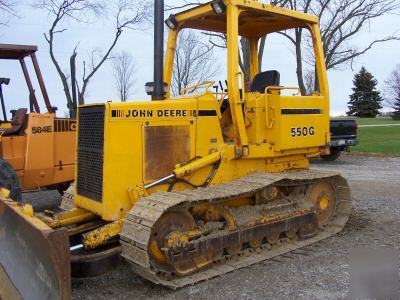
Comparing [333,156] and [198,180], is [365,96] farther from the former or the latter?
[198,180]

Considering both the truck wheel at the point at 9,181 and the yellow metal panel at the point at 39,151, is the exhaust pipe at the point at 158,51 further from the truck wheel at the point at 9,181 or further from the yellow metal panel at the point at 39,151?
the yellow metal panel at the point at 39,151

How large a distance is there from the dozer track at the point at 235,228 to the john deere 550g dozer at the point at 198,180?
0.01m

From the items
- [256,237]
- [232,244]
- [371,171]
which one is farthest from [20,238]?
[371,171]

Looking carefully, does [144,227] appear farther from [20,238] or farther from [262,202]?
[262,202]

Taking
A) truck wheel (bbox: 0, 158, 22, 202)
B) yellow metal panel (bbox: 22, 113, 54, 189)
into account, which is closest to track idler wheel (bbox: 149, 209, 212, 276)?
truck wheel (bbox: 0, 158, 22, 202)

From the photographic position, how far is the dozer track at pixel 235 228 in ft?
15.1

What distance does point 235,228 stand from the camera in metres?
5.36

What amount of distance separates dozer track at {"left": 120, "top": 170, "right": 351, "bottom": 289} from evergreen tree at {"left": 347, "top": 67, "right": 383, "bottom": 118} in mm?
59124

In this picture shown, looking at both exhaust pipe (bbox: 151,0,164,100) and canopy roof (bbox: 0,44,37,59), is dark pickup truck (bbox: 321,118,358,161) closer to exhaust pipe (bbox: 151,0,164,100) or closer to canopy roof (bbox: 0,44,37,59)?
canopy roof (bbox: 0,44,37,59)

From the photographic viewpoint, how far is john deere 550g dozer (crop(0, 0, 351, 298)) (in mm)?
4684

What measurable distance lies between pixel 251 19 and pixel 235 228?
293cm

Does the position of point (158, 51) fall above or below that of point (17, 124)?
above

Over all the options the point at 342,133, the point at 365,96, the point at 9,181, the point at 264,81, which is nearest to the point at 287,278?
the point at 264,81

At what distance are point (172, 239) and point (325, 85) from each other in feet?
11.0
